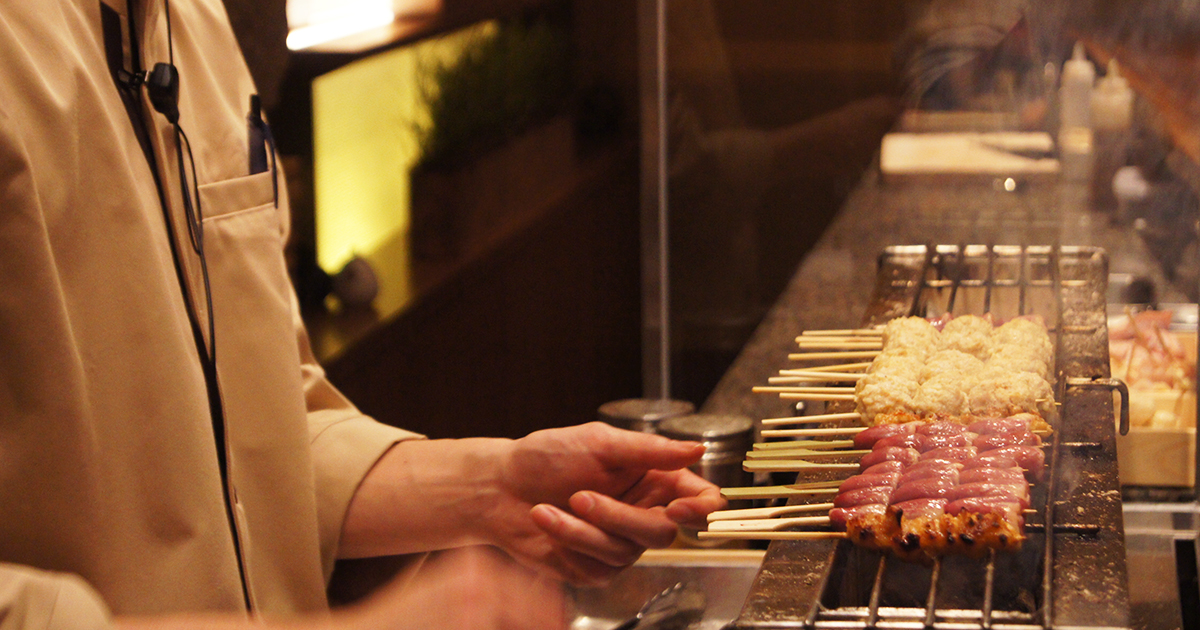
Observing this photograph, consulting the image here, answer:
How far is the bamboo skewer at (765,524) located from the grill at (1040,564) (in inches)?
1.5

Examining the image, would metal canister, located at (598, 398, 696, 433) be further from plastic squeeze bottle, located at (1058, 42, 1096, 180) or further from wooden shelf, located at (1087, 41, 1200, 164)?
wooden shelf, located at (1087, 41, 1200, 164)

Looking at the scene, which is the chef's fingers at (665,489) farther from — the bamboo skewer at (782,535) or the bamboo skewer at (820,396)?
the bamboo skewer at (820,396)

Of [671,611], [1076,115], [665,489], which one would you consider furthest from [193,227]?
[1076,115]

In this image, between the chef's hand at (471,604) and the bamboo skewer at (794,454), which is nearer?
the chef's hand at (471,604)

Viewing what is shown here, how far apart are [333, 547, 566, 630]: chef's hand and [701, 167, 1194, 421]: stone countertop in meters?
1.36

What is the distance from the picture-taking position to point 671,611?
1.64 m

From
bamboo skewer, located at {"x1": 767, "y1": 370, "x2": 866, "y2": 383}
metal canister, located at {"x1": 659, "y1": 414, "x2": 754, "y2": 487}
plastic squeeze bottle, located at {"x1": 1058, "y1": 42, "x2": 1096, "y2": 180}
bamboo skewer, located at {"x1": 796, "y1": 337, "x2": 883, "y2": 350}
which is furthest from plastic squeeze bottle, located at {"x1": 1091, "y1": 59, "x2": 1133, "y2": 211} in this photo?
metal canister, located at {"x1": 659, "y1": 414, "x2": 754, "y2": 487}

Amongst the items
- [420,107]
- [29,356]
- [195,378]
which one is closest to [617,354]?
[420,107]

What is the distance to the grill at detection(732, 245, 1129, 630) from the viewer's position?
1022 millimetres

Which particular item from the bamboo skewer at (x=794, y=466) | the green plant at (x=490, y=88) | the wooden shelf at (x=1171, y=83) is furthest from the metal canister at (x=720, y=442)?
the green plant at (x=490, y=88)

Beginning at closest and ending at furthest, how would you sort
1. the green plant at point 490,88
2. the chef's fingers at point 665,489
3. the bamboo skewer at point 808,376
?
the chef's fingers at point 665,489 → the bamboo skewer at point 808,376 → the green plant at point 490,88

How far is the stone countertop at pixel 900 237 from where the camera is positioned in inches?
87.5

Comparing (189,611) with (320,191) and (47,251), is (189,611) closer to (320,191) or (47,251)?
(47,251)

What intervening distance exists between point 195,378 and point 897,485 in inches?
34.9
